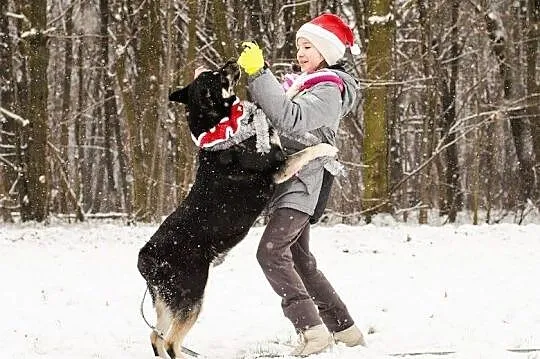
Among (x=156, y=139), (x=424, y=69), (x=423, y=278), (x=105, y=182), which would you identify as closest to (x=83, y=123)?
(x=105, y=182)

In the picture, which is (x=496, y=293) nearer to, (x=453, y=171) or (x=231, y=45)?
(x=231, y=45)

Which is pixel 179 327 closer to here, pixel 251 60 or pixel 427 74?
A: pixel 251 60

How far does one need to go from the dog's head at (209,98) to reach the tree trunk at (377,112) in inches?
379

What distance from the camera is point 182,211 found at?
15.6 feet

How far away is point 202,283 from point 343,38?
1862mm

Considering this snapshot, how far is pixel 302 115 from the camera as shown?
472cm

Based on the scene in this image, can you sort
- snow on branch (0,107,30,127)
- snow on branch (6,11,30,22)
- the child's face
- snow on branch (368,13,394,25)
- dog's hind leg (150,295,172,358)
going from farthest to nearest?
1. snow on branch (0,107,30,127)
2. snow on branch (6,11,30,22)
3. snow on branch (368,13,394,25)
4. the child's face
5. dog's hind leg (150,295,172,358)

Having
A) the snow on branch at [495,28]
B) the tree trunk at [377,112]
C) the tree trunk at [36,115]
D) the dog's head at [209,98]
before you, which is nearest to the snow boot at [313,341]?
the dog's head at [209,98]

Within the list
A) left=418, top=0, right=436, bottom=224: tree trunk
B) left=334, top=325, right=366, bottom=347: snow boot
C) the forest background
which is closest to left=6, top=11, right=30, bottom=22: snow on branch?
the forest background

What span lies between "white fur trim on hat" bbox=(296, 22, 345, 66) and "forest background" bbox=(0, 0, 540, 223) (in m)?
7.01

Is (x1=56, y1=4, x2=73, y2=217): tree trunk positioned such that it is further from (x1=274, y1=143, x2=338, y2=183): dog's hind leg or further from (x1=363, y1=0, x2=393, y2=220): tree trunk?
(x1=274, y1=143, x2=338, y2=183): dog's hind leg

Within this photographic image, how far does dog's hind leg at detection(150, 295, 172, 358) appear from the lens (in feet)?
15.3

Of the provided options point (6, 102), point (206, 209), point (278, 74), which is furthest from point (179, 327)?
point (6, 102)

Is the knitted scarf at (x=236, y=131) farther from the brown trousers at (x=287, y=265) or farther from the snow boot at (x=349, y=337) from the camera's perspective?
the snow boot at (x=349, y=337)
